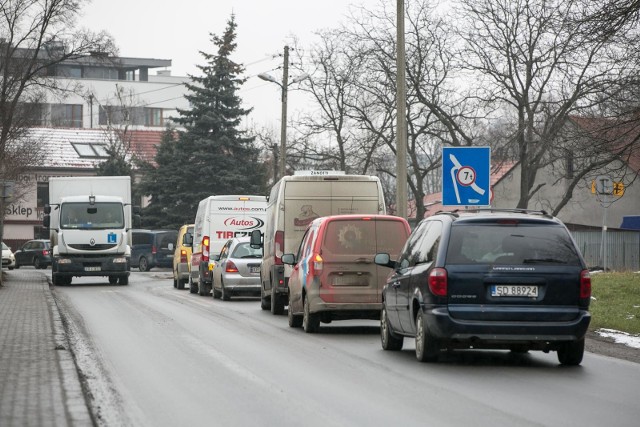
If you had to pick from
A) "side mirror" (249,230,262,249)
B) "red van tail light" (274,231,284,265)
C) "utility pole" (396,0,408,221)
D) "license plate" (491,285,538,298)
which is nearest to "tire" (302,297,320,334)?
"red van tail light" (274,231,284,265)

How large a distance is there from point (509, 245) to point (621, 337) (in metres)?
5.07

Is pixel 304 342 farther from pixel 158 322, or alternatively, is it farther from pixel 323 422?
pixel 323 422

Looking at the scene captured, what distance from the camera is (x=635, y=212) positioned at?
66.2 metres

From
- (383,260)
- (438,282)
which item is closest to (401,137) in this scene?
(383,260)

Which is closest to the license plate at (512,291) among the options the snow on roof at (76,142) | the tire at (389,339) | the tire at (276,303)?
the tire at (389,339)

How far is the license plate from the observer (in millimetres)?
12820

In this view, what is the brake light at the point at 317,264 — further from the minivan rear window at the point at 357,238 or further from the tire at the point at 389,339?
the tire at the point at 389,339

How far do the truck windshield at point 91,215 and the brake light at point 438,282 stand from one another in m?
27.8

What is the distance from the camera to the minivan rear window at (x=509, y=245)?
42.4 ft

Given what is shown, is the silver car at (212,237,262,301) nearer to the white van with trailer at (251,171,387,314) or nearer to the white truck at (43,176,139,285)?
the white van with trailer at (251,171,387,314)

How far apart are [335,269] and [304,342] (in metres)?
1.80

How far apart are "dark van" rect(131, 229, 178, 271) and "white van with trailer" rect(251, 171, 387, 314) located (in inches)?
1514

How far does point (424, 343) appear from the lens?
13.2m

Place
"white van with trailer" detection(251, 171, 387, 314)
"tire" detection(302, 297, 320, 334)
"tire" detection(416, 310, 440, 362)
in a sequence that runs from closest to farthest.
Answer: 1. "tire" detection(416, 310, 440, 362)
2. "tire" detection(302, 297, 320, 334)
3. "white van with trailer" detection(251, 171, 387, 314)
